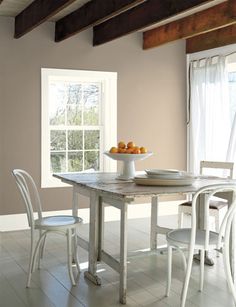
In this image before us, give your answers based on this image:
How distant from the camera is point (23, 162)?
5492 millimetres

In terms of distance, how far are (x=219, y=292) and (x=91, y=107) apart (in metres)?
3.34

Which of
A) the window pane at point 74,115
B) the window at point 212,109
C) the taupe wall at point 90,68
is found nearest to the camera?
the taupe wall at point 90,68

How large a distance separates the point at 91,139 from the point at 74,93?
2.18 feet

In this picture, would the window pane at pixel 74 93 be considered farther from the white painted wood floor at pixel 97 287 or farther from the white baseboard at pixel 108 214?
the white painted wood floor at pixel 97 287

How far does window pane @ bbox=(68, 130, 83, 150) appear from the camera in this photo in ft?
19.4

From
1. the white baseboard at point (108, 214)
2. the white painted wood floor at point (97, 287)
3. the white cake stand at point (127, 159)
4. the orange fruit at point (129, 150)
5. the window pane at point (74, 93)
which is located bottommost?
the white painted wood floor at point (97, 287)

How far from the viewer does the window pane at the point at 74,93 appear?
19.3 ft

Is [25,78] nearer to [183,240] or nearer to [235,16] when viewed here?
[235,16]

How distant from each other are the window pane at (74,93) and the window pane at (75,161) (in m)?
0.69

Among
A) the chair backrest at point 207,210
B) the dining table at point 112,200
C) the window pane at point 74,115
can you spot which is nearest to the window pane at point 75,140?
the window pane at point 74,115

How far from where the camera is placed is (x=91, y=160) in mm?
6043

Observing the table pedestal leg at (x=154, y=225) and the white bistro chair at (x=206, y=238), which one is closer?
the white bistro chair at (x=206, y=238)

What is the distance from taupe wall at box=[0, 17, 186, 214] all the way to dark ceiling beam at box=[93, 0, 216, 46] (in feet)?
1.13

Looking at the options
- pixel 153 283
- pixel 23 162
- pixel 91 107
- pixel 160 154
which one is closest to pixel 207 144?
pixel 160 154
